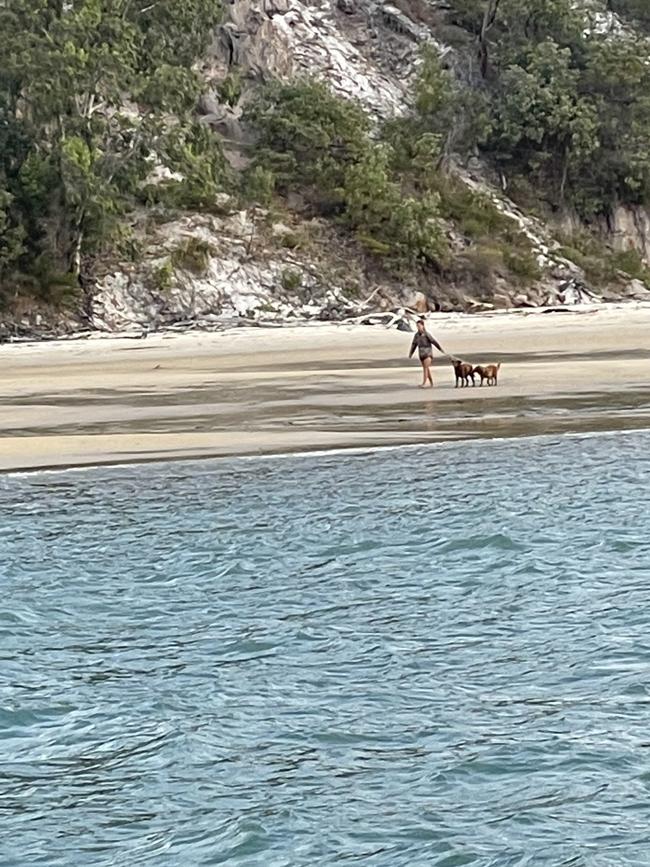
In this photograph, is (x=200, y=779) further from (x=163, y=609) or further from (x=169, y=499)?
(x=169, y=499)

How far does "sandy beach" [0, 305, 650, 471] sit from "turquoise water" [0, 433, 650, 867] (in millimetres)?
3252

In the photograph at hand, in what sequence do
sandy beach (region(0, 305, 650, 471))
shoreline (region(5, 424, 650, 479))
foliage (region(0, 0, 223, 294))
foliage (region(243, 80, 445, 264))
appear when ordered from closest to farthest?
shoreline (region(5, 424, 650, 479)), sandy beach (region(0, 305, 650, 471)), foliage (region(0, 0, 223, 294)), foliage (region(243, 80, 445, 264))

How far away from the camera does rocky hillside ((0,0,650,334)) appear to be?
4459cm

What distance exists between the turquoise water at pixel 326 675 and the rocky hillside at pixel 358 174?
2729 centimetres

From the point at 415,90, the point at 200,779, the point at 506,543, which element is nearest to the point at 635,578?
the point at 506,543

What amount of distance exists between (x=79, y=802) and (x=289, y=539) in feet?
23.7

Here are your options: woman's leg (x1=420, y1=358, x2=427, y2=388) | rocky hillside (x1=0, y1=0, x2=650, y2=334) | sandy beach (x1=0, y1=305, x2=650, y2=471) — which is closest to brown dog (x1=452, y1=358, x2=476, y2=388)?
sandy beach (x1=0, y1=305, x2=650, y2=471)

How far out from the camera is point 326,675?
34.9 ft

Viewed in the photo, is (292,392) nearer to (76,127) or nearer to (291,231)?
(76,127)

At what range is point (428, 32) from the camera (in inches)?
2520

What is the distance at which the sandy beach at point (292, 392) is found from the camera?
845 inches

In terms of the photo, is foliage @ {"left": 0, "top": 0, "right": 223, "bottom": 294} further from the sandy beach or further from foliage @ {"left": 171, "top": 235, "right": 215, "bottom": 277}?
the sandy beach

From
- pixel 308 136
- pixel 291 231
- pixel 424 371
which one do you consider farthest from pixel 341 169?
pixel 424 371

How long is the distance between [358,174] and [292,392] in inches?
1027
